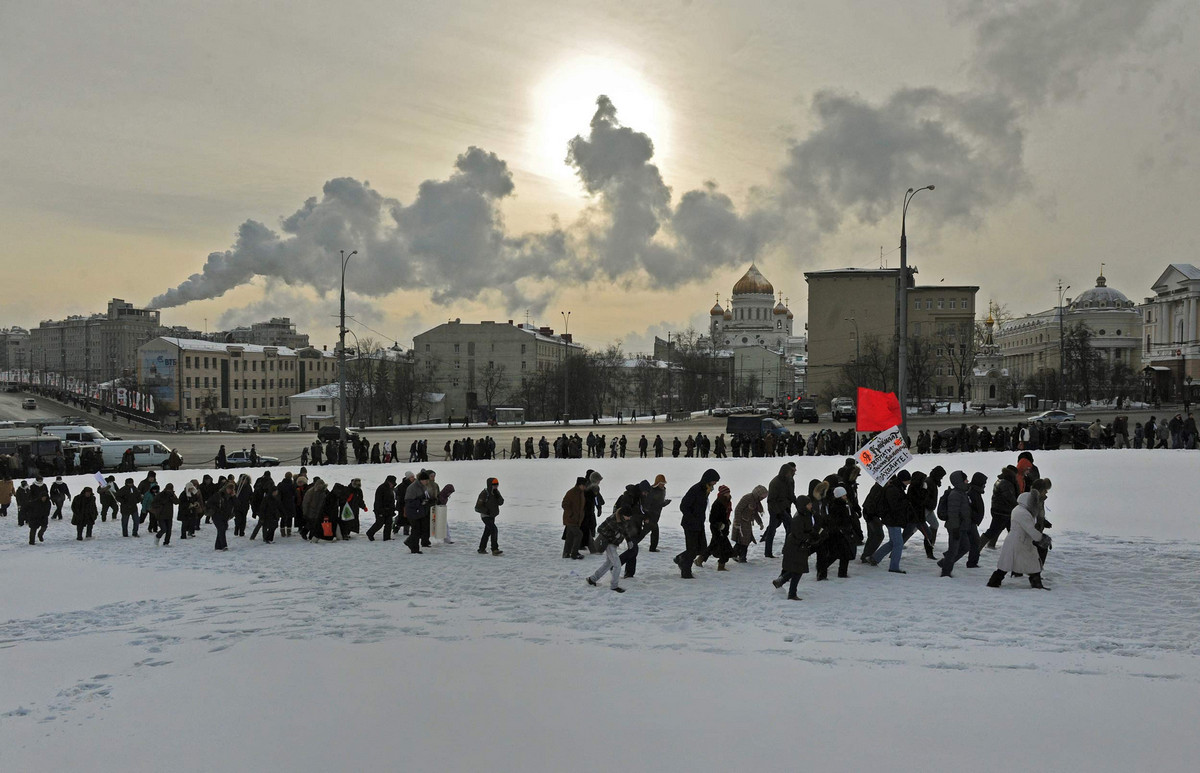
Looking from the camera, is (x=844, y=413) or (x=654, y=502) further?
(x=844, y=413)

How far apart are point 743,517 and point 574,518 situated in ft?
9.06

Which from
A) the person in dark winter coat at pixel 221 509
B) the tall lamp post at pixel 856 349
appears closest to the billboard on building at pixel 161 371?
the tall lamp post at pixel 856 349

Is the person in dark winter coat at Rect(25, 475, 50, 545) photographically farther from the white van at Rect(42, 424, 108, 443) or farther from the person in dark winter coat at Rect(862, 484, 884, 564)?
the white van at Rect(42, 424, 108, 443)

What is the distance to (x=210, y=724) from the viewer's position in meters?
7.06

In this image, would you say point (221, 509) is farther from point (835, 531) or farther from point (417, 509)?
point (835, 531)

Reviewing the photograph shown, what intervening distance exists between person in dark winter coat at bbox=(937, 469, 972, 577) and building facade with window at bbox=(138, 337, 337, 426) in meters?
90.5

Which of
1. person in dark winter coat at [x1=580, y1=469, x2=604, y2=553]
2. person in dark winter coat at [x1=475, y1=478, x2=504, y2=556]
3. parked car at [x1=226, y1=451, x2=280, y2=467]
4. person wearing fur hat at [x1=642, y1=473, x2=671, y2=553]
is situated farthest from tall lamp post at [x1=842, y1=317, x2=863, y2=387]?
person wearing fur hat at [x1=642, y1=473, x2=671, y2=553]

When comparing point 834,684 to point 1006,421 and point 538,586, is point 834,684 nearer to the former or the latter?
point 538,586

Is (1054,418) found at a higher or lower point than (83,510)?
higher

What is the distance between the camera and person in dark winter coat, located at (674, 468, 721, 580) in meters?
12.0

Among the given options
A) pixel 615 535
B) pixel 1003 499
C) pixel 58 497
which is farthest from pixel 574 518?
pixel 58 497

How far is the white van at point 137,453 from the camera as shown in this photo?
3772 centimetres

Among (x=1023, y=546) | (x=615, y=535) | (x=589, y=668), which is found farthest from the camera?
(x=615, y=535)

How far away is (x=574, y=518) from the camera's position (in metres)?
14.0
